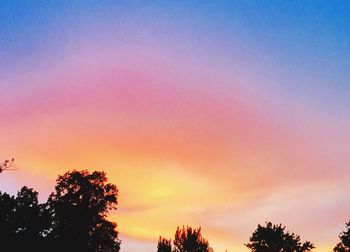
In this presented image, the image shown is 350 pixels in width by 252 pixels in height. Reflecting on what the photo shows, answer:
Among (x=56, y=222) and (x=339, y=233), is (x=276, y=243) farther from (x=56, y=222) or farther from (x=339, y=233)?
(x=56, y=222)

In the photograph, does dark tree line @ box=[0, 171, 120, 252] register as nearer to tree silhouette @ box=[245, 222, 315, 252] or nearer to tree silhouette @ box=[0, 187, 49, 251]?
tree silhouette @ box=[0, 187, 49, 251]

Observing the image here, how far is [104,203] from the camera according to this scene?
5831cm

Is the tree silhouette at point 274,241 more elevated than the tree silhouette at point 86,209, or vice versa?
the tree silhouette at point 86,209

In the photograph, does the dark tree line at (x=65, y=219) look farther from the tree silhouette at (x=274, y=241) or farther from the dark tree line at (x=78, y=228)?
the tree silhouette at (x=274, y=241)

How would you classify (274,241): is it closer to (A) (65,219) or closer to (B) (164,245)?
(B) (164,245)

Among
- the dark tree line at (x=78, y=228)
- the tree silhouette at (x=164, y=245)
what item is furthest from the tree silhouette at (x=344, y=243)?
the tree silhouette at (x=164, y=245)

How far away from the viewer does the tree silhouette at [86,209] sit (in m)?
54.2

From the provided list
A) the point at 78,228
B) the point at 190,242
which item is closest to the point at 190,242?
the point at 190,242

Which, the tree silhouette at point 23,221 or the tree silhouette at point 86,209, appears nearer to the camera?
the tree silhouette at point 23,221

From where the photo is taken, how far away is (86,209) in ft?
185

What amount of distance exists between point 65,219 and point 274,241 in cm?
3390

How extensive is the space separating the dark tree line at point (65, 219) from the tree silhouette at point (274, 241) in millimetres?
22091

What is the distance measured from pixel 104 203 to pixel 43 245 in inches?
752

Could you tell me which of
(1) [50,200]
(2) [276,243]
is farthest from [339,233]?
(1) [50,200]
